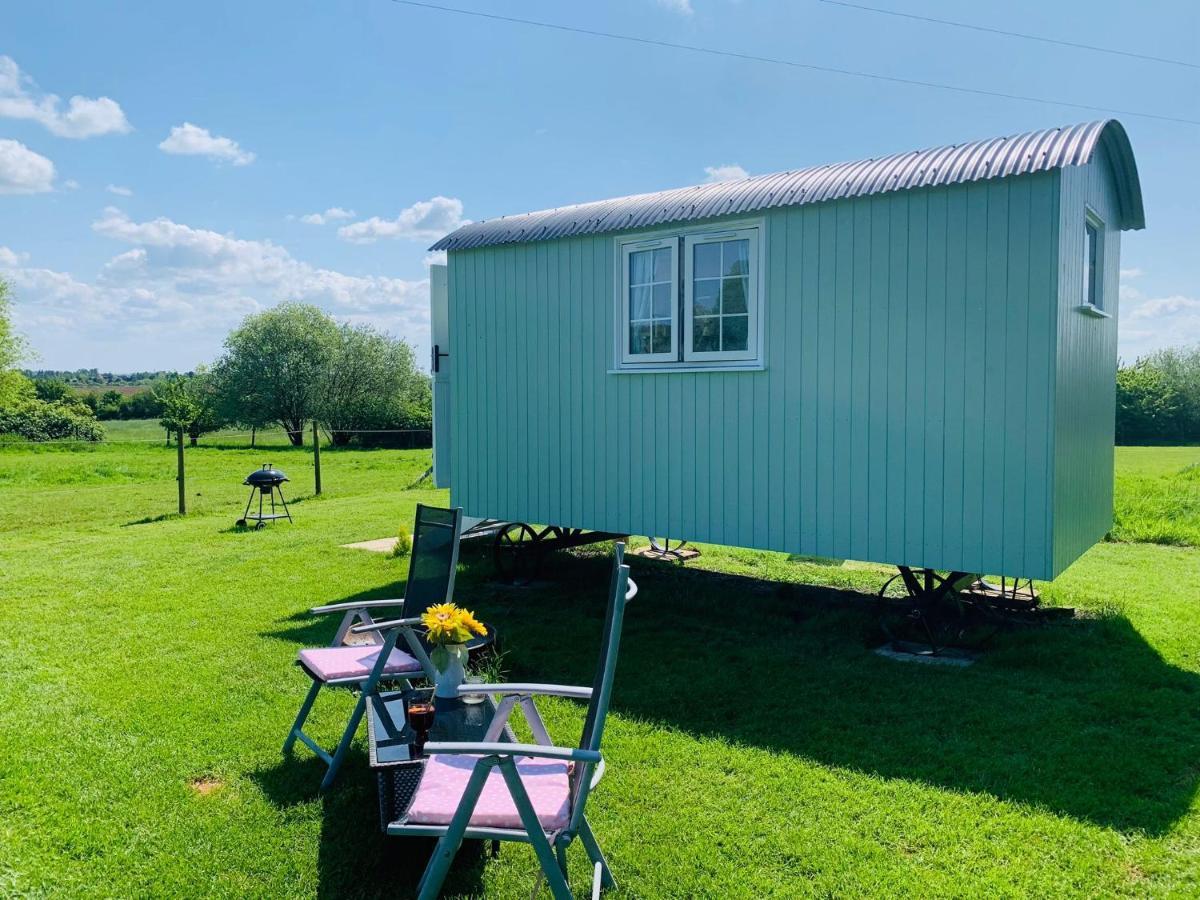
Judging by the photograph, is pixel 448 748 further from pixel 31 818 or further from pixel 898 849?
pixel 31 818

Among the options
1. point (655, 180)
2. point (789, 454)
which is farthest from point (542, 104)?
point (789, 454)

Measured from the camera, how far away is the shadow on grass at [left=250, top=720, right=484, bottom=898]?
289 cm

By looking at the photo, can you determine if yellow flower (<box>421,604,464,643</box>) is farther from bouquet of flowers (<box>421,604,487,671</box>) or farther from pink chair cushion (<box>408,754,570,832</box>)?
pink chair cushion (<box>408,754,570,832</box>)

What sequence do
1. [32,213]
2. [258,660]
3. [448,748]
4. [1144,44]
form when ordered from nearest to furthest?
1. [448,748]
2. [258,660]
3. [1144,44]
4. [32,213]

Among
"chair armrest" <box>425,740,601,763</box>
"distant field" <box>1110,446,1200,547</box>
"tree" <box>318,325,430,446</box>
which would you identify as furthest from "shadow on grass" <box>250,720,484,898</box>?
"tree" <box>318,325,430,446</box>

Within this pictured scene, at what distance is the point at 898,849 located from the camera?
10.2ft

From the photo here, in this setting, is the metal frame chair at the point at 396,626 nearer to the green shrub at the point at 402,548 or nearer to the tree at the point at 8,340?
the green shrub at the point at 402,548

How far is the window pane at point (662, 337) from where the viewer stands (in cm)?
650

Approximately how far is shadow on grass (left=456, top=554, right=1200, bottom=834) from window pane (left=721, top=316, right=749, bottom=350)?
2122 mm

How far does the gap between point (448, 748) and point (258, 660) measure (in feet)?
11.7

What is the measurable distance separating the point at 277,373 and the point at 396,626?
34066mm

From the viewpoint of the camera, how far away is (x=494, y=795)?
8.89 feet

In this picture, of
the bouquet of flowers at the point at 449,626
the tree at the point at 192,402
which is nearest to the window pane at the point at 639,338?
the bouquet of flowers at the point at 449,626

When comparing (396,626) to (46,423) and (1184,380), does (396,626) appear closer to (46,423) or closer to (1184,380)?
(46,423)
